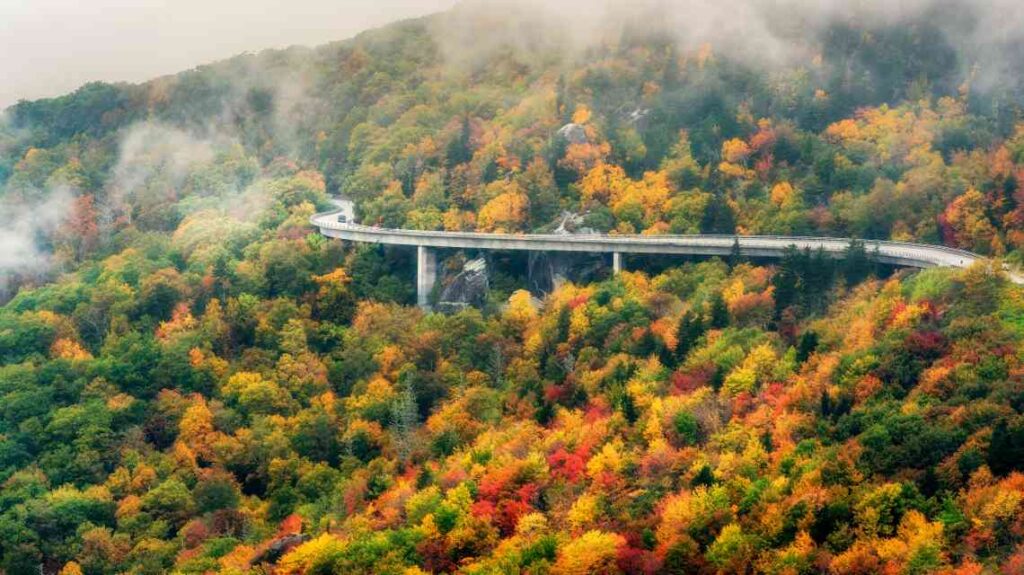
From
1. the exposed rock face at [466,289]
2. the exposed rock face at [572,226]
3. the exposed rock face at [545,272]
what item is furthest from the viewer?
the exposed rock face at [572,226]

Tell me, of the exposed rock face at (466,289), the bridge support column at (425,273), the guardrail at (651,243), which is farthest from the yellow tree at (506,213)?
Result: the exposed rock face at (466,289)

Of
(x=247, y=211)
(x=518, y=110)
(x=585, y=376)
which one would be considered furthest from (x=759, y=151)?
(x=247, y=211)

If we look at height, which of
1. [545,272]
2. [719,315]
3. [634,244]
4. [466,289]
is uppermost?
[634,244]

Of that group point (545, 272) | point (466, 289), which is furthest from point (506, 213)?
point (466, 289)

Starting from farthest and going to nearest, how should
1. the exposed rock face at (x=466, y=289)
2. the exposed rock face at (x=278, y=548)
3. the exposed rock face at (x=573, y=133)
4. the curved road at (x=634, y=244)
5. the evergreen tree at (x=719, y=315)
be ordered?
the exposed rock face at (x=573, y=133)
the exposed rock face at (x=466, y=289)
the curved road at (x=634, y=244)
the evergreen tree at (x=719, y=315)
the exposed rock face at (x=278, y=548)

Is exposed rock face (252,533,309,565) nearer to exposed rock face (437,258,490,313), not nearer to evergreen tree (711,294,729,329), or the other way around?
evergreen tree (711,294,729,329)

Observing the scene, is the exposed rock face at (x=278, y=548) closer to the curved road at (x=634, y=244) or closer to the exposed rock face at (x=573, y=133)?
the curved road at (x=634, y=244)

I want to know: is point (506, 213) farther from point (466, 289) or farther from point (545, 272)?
point (466, 289)

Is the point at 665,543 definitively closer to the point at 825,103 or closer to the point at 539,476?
the point at 539,476

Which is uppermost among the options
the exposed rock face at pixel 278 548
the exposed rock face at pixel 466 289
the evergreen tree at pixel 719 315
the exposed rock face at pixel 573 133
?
the exposed rock face at pixel 573 133
